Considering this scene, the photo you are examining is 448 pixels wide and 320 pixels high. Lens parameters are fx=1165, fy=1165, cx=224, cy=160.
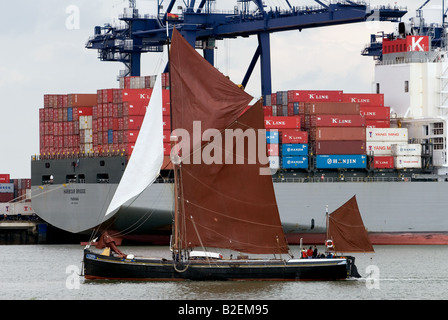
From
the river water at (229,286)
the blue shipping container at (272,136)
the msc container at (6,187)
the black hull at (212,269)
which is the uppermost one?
the blue shipping container at (272,136)

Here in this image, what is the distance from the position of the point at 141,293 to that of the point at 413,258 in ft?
56.0

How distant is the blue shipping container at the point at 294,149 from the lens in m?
55.7

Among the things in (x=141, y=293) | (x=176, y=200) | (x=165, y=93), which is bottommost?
(x=141, y=293)

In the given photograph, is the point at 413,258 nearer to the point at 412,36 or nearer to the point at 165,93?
the point at 165,93

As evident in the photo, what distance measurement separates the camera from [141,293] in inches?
1391

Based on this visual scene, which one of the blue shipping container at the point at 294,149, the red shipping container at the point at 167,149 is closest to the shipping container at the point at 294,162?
the blue shipping container at the point at 294,149

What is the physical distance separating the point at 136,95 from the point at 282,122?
7.08 metres

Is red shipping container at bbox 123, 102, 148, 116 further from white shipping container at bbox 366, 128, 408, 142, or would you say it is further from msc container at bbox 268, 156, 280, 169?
white shipping container at bbox 366, 128, 408, 142

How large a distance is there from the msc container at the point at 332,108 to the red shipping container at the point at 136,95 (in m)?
7.85

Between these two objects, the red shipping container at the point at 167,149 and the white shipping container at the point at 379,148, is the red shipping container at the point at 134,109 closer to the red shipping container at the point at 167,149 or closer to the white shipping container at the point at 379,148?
the red shipping container at the point at 167,149

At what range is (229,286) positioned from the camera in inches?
1467

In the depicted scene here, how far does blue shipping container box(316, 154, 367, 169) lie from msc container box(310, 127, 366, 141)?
934 millimetres
